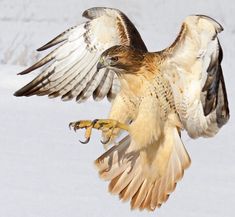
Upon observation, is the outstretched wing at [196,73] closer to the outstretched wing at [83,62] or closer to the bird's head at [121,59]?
the bird's head at [121,59]

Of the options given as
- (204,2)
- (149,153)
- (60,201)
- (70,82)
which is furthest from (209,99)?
(204,2)

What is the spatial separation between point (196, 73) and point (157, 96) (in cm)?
15

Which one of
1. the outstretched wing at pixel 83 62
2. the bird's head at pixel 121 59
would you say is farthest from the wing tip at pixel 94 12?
the bird's head at pixel 121 59

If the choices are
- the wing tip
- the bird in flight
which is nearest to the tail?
A: the bird in flight

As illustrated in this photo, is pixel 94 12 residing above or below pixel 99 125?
above

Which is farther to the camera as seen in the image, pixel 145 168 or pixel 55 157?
pixel 55 157

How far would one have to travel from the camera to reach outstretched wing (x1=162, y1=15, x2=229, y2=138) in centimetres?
369

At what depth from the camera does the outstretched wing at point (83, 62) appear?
13.2 feet

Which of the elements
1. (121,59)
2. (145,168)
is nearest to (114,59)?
(121,59)

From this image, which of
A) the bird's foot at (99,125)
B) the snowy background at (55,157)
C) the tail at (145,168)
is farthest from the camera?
the snowy background at (55,157)

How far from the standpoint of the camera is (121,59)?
144 inches

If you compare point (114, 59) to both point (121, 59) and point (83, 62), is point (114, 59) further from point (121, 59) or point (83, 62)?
point (83, 62)

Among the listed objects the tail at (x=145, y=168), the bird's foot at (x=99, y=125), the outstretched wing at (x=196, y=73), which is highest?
the outstretched wing at (x=196, y=73)

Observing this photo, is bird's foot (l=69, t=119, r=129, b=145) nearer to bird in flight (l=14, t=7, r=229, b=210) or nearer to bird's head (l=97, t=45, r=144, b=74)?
bird in flight (l=14, t=7, r=229, b=210)
